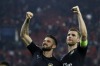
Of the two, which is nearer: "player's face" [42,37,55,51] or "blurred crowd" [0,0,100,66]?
"player's face" [42,37,55,51]

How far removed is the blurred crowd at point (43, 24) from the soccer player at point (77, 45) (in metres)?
10.4

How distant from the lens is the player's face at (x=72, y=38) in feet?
18.4

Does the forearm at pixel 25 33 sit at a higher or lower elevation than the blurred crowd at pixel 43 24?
higher

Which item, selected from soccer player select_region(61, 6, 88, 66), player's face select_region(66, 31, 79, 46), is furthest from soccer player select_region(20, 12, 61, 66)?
player's face select_region(66, 31, 79, 46)

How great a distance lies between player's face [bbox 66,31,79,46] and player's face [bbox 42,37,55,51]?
1.04 feet

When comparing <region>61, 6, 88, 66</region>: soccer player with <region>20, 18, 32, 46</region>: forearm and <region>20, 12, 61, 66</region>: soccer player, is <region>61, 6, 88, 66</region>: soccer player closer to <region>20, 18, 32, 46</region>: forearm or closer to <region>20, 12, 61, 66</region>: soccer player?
<region>20, 12, 61, 66</region>: soccer player

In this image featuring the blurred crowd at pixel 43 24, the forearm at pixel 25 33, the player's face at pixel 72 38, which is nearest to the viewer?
the player's face at pixel 72 38

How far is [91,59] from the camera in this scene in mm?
16656

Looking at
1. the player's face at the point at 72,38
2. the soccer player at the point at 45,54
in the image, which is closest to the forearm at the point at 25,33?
the soccer player at the point at 45,54

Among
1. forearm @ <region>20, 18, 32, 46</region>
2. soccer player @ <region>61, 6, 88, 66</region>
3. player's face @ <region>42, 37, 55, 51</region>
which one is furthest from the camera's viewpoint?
forearm @ <region>20, 18, 32, 46</region>

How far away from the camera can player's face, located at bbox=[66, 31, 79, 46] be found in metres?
5.60

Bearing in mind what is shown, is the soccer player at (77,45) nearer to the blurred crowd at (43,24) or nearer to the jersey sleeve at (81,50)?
the jersey sleeve at (81,50)

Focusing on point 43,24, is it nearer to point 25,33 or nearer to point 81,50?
point 25,33

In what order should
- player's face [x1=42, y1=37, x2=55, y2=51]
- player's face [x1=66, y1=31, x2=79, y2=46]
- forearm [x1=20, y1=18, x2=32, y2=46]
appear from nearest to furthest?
1. player's face [x1=66, y1=31, x2=79, y2=46]
2. player's face [x1=42, y1=37, x2=55, y2=51]
3. forearm [x1=20, y1=18, x2=32, y2=46]
